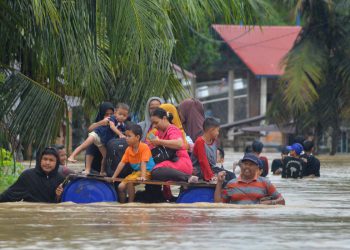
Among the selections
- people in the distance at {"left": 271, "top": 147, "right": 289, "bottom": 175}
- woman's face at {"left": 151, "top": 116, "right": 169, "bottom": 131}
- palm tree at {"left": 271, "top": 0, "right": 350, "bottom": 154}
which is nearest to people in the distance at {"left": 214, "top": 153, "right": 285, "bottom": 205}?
woman's face at {"left": 151, "top": 116, "right": 169, "bottom": 131}

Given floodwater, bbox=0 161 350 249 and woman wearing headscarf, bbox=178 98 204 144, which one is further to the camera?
woman wearing headscarf, bbox=178 98 204 144

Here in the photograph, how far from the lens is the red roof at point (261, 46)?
64731 mm

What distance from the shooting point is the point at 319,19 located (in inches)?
1959

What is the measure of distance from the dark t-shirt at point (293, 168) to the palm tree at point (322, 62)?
21698 mm

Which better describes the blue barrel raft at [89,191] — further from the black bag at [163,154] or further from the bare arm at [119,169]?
the black bag at [163,154]

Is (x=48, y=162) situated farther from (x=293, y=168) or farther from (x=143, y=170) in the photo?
(x=293, y=168)

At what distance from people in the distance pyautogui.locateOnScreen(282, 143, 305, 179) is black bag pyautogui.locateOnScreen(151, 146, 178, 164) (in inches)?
376

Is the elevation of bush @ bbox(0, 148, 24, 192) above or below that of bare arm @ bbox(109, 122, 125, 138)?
below

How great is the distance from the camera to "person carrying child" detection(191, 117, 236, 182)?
14906mm

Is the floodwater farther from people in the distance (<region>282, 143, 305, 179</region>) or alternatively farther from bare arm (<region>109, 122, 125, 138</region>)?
people in the distance (<region>282, 143, 305, 179</region>)

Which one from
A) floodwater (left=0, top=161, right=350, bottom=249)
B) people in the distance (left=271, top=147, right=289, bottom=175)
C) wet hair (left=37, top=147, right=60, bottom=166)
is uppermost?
people in the distance (left=271, top=147, right=289, bottom=175)

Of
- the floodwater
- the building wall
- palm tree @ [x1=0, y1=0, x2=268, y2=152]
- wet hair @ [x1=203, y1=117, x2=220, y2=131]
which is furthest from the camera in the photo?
the building wall

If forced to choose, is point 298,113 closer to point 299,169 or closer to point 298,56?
point 298,56

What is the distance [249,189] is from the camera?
46.3 feet
